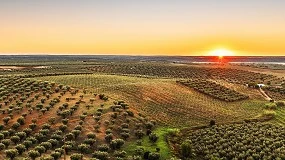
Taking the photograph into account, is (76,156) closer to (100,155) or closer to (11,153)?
(100,155)

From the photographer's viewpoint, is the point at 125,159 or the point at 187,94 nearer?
the point at 125,159

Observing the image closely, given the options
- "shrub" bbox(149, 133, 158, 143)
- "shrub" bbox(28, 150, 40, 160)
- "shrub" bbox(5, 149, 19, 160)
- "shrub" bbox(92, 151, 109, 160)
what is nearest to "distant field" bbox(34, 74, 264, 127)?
"shrub" bbox(149, 133, 158, 143)

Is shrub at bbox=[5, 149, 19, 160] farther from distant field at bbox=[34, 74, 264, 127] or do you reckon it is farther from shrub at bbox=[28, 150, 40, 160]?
distant field at bbox=[34, 74, 264, 127]

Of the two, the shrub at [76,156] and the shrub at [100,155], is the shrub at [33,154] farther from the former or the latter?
the shrub at [100,155]

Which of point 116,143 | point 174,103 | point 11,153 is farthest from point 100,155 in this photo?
point 174,103

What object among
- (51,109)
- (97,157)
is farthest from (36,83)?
(97,157)

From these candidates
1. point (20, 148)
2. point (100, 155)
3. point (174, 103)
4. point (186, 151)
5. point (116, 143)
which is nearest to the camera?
point (20, 148)

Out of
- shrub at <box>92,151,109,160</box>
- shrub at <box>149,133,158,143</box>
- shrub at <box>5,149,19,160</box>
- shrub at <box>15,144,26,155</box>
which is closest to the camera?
shrub at <box>5,149,19,160</box>

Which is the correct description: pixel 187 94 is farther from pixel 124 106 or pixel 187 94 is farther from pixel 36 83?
pixel 36 83
